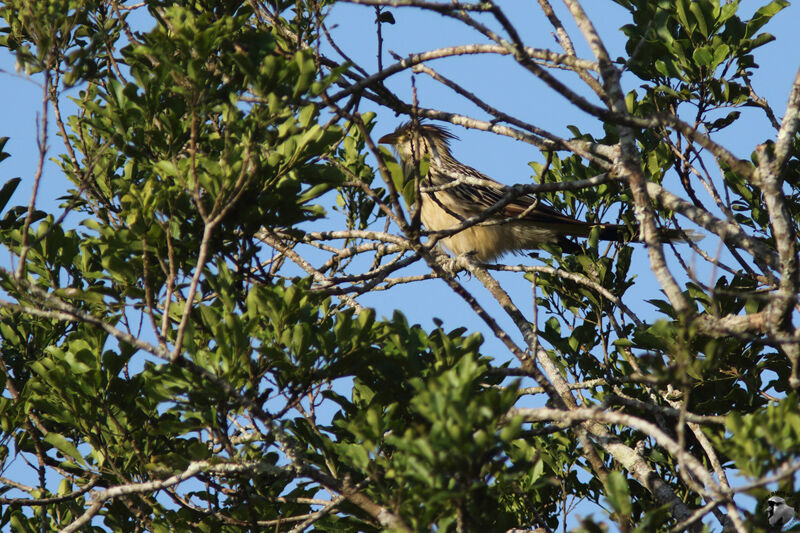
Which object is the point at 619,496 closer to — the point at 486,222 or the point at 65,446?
the point at 65,446

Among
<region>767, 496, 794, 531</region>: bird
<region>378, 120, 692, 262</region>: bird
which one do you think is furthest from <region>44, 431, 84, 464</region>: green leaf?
<region>378, 120, 692, 262</region>: bird

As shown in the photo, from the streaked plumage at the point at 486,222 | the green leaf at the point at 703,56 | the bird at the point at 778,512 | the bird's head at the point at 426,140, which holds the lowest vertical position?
the bird at the point at 778,512

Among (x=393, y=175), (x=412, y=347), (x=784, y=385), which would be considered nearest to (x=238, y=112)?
(x=393, y=175)

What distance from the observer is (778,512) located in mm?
3570

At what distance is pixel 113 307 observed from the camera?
309cm

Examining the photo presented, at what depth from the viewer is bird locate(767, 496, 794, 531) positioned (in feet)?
11.6

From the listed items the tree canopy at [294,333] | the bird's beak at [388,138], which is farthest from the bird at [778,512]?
the bird's beak at [388,138]

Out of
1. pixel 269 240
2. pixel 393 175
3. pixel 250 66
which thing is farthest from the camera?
pixel 269 240

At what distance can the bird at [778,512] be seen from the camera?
3.53 meters

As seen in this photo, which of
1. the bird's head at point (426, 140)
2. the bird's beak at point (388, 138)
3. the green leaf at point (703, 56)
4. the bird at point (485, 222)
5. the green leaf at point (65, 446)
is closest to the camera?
the green leaf at point (65, 446)

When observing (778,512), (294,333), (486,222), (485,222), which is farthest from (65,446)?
(486,222)

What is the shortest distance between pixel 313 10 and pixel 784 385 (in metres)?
2.77

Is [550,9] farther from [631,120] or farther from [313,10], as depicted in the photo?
[313,10]

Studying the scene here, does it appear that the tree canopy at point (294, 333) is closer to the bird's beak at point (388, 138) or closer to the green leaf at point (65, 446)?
the green leaf at point (65, 446)
